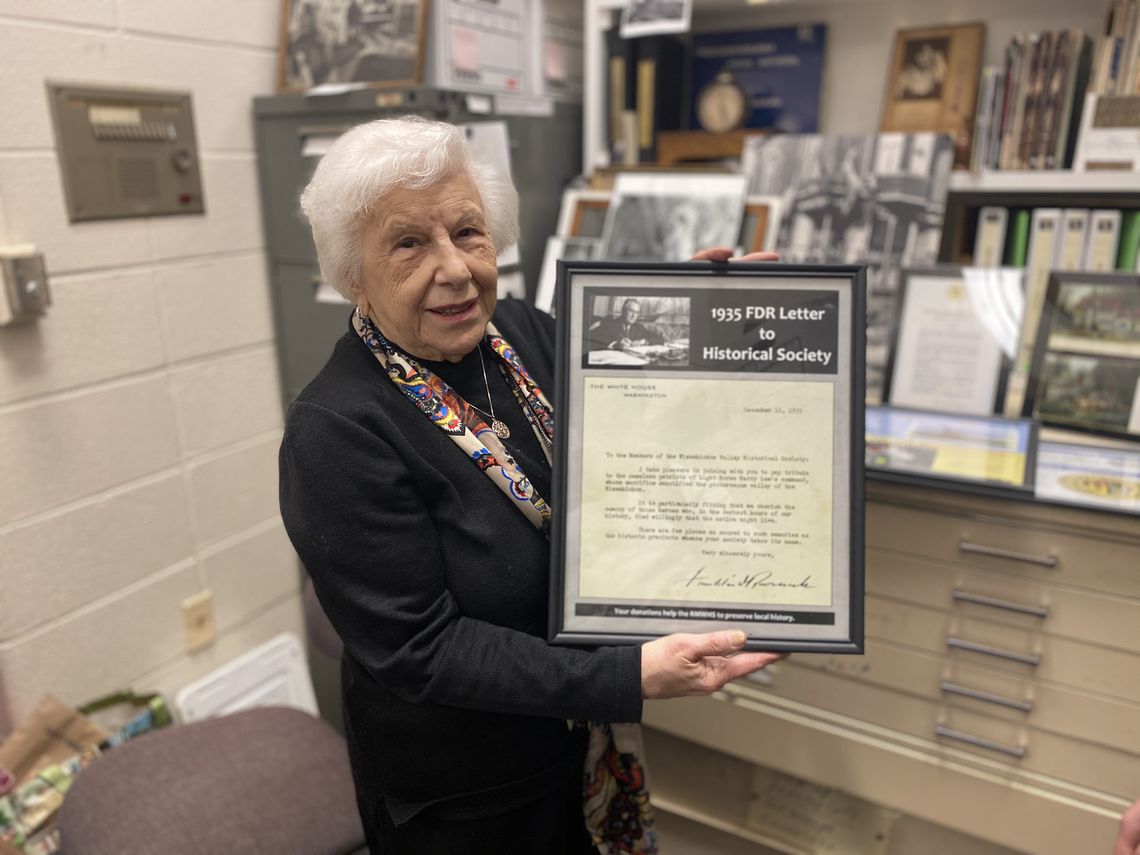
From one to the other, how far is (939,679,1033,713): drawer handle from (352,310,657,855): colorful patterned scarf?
0.66 metres

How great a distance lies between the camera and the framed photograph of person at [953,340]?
5.47 feet

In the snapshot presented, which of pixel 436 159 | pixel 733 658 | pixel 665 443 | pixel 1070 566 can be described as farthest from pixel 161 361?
pixel 1070 566

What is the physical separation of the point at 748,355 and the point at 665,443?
0.15 metres

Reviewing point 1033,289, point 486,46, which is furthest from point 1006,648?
point 486,46

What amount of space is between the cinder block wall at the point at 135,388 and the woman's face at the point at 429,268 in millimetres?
923

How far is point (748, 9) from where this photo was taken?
81.2 inches

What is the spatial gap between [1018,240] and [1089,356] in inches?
12.3

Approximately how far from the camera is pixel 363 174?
0.95 metres

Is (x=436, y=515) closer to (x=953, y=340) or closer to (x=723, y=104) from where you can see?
(x=953, y=340)

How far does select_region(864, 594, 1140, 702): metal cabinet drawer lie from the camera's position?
144 centimetres
